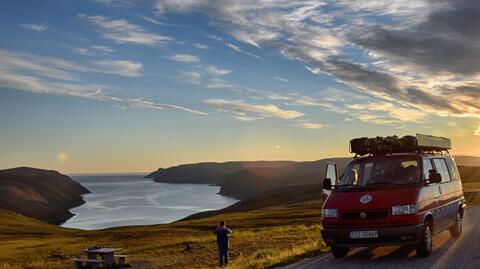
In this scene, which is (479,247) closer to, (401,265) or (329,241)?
(401,265)

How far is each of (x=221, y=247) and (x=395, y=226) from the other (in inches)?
349

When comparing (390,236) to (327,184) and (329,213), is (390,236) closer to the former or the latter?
(329,213)

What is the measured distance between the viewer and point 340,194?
12.2 m

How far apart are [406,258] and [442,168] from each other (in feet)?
12.2

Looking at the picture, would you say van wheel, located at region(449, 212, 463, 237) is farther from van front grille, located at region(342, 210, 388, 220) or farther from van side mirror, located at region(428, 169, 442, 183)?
van front grille, located at region(342, 210, 388, 220)

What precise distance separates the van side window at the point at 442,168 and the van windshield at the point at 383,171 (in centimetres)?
142

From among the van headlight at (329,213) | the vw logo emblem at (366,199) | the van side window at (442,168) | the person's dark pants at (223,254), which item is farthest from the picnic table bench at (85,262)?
the van side window at (442,168)

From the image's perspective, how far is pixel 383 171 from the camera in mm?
12992

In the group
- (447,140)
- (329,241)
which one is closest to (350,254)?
(329,241)

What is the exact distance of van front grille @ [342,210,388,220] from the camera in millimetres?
11539

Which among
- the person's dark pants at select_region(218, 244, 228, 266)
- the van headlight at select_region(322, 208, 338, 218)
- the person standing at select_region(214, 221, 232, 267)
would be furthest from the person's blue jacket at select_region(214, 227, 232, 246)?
the van headlight at select_region(322, 208, 338, 218)

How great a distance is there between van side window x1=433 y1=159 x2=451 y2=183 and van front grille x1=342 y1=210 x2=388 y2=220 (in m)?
3.27

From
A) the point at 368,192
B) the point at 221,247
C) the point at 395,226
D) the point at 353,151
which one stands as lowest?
the point at 221,247

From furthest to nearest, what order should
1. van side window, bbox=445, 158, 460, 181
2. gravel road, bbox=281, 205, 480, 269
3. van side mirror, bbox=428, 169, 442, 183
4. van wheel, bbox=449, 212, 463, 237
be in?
van side window, bbox=445, 158, 460, 181 < van wheel, bbox=449, 212, 463, 237 < van side mirror, bbox=428, 169, 442, 183 < gravel road, bbox=281, 205, 480, 269
